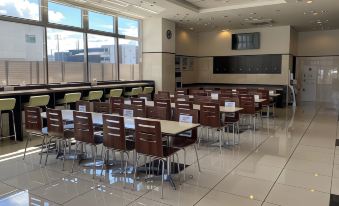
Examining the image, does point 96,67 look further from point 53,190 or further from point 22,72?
point 53,190

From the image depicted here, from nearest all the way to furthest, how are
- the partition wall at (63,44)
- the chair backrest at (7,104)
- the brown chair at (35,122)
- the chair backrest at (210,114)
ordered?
1. the brown chair at (35,122)
2. the chair backrest at (210,114)
3. the chair backrest at (7,104)
4. the partition wall at (63,44)

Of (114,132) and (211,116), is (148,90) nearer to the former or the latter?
(211,116)

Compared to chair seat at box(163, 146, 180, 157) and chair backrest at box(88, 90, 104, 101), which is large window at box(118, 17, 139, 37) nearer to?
chair backrest at box(88, 90, 104, 101)

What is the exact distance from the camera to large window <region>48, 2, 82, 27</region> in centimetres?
795

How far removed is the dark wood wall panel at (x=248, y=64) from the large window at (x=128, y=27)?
4.64 meters

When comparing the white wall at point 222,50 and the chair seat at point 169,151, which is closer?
the chair seat at point 169,151

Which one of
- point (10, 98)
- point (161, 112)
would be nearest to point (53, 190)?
point (161, 112)

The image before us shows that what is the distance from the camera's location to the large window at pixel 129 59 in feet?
35.1

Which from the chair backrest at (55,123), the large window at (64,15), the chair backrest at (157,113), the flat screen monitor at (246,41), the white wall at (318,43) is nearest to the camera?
the chair backrest at (55,123)

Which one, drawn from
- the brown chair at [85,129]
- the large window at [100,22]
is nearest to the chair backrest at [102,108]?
the brown chair at [85,129]

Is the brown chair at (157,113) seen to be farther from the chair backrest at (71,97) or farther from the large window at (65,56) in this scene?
the large window at (65,56)

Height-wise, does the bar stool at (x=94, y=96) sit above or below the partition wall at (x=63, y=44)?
below

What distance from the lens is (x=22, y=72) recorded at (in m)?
7.32

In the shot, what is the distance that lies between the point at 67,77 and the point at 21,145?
10.2ft
